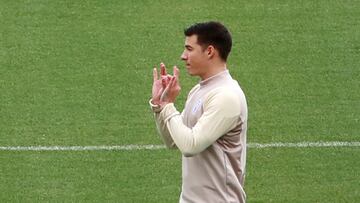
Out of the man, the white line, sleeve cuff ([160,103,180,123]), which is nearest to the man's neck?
the man

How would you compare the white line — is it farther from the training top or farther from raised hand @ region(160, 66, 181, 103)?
raised hand @ region(160, 66, 181, 103)

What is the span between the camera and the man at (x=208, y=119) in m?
6.20

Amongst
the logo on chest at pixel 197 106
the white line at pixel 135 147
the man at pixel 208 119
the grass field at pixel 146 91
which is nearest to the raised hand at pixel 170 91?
the man at pixel 208 119

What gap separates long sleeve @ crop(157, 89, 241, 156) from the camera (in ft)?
20.2

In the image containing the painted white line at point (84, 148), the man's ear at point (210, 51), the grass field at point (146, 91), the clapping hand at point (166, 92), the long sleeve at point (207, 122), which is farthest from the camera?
the painted white line at point (84, 148)

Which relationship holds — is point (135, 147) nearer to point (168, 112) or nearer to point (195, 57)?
point (195, 57)

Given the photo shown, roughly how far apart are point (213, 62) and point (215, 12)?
7.52 meters

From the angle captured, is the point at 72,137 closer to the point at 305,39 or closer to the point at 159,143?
the point at 159,143

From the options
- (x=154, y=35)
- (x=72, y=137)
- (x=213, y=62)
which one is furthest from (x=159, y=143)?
(x=213, y=62)

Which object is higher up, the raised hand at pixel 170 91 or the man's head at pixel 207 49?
the man's head at pixel 207 49

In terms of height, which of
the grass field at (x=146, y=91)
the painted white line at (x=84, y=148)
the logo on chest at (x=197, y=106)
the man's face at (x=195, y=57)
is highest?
the man's face at (x=195, y=57)

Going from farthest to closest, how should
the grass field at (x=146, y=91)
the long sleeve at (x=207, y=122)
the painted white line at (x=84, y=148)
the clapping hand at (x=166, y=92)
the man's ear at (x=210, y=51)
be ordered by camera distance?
the painted white line at (x=84, y=148)
the grass field at (x=146, y=91)
the man's ear at (x=210, y=51)
the clapping hand at (x=166, y=92)
the long sleeve at (x=207, y=122)

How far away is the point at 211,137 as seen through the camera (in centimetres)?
617

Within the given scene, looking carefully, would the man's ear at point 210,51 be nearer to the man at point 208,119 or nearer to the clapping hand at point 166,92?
the man at point 208,119
